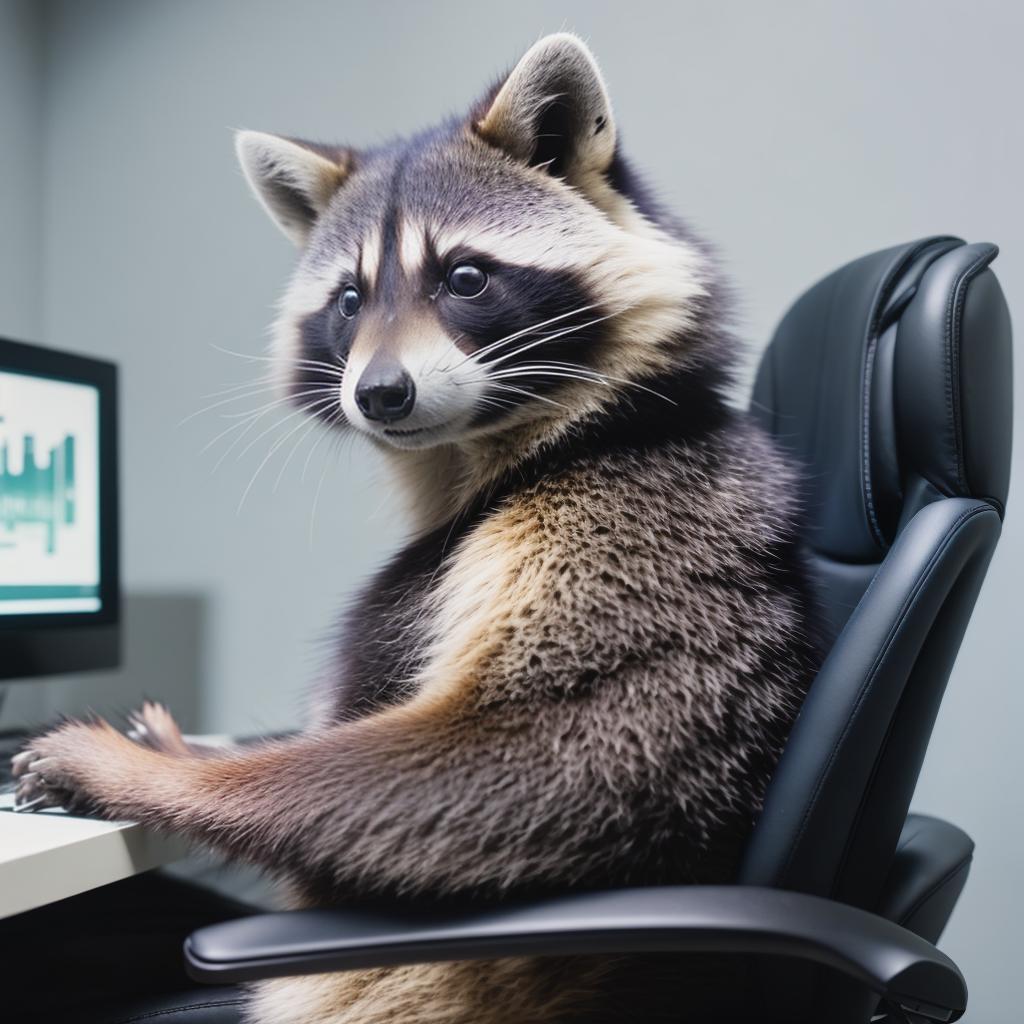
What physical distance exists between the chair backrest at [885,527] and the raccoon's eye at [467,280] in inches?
16.6

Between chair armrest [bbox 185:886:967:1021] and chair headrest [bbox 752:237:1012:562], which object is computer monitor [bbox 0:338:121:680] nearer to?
chair armrest [bbox 185:886:967:1021]

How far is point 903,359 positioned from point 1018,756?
2.58ft

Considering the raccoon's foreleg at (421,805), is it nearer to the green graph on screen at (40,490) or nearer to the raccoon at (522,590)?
the raccoon at (522,590)

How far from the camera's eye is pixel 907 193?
153cm

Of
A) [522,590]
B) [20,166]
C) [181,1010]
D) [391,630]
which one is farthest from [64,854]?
[20,166]

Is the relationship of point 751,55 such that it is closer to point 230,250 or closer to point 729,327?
point 729,327

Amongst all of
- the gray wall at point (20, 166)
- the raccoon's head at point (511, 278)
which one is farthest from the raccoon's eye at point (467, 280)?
the gray wall at point (20, 166)

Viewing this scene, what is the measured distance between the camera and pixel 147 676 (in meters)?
2.20

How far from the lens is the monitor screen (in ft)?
5.32

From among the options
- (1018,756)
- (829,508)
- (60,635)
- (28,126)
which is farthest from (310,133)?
(1018,756)

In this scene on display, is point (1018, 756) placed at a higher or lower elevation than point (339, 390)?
lower

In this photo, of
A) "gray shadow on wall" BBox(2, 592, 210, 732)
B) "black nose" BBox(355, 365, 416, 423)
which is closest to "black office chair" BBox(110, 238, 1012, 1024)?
"black nose" BBox(355, 365, 416, 423)

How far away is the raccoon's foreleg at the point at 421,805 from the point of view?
777 mm

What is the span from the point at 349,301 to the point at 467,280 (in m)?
0.15
